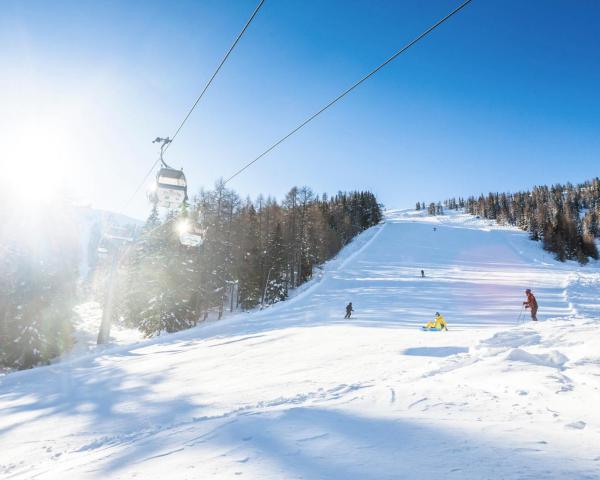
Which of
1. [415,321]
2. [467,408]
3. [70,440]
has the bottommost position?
[415,321]

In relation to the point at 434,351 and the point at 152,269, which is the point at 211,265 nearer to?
the point at 152,269

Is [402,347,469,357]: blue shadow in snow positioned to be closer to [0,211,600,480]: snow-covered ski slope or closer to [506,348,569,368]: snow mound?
[0,211,600,480]: snow-covered ski slope

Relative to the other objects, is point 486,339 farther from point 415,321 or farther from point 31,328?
point 31,328

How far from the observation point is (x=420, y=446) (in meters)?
3.87

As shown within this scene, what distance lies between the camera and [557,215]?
83750 mm

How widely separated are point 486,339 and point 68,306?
24.1 meters

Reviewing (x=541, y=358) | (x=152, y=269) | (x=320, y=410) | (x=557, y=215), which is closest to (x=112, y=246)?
(x=152, y=269)

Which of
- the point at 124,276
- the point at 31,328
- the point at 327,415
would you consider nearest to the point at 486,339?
the point at 327,415

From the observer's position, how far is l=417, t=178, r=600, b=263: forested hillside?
71.4 meters

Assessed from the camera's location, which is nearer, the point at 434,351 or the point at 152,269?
the point at 434,351

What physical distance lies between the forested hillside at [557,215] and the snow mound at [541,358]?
6654cm

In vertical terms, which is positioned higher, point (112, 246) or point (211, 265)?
point (112, 246)

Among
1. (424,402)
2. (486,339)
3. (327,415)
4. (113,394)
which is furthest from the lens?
(486,339)

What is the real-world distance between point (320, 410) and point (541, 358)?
530cm
